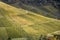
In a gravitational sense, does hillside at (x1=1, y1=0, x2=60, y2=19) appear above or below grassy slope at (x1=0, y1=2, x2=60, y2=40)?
above

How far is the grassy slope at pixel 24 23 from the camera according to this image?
21.1 feet

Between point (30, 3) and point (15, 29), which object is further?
point (30, 3)

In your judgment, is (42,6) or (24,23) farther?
(42,6)

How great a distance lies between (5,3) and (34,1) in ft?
3.48

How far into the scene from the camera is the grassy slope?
6.43 meters

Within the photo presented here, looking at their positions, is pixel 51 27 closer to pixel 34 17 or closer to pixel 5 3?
pixel 34 17

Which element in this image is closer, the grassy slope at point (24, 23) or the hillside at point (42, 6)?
the grassy slope at point (24, 23)

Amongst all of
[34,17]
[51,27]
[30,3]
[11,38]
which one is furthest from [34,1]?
[11,38]

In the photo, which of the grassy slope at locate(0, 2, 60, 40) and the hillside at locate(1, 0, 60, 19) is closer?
the grassy slope at locate(0, 2, 60, 40)

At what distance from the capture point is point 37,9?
23.0 feet

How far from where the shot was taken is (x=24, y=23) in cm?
660

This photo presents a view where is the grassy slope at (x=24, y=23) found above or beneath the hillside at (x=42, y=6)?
beneath

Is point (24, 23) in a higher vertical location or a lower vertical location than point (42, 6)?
lower

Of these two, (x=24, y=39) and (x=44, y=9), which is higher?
(x=44, y=9)
